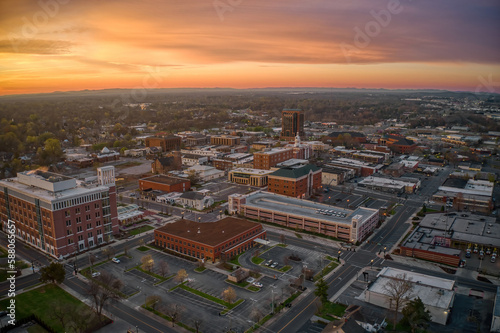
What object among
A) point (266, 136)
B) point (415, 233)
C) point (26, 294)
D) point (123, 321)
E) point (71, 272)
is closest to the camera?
point (123, 321)

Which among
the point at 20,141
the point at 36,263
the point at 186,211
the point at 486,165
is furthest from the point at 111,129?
the point at 486,165

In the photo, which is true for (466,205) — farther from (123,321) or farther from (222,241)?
(123,321)

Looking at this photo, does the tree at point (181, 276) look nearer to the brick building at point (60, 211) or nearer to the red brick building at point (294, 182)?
the brick building at point (60, 211)

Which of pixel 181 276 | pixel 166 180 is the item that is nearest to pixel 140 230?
pixel 181 276

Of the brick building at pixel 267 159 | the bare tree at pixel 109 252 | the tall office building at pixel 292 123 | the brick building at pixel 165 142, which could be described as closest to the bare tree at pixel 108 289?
the bare tree at pixel 109 252

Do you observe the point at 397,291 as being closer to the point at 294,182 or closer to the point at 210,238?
the point at 210,238
